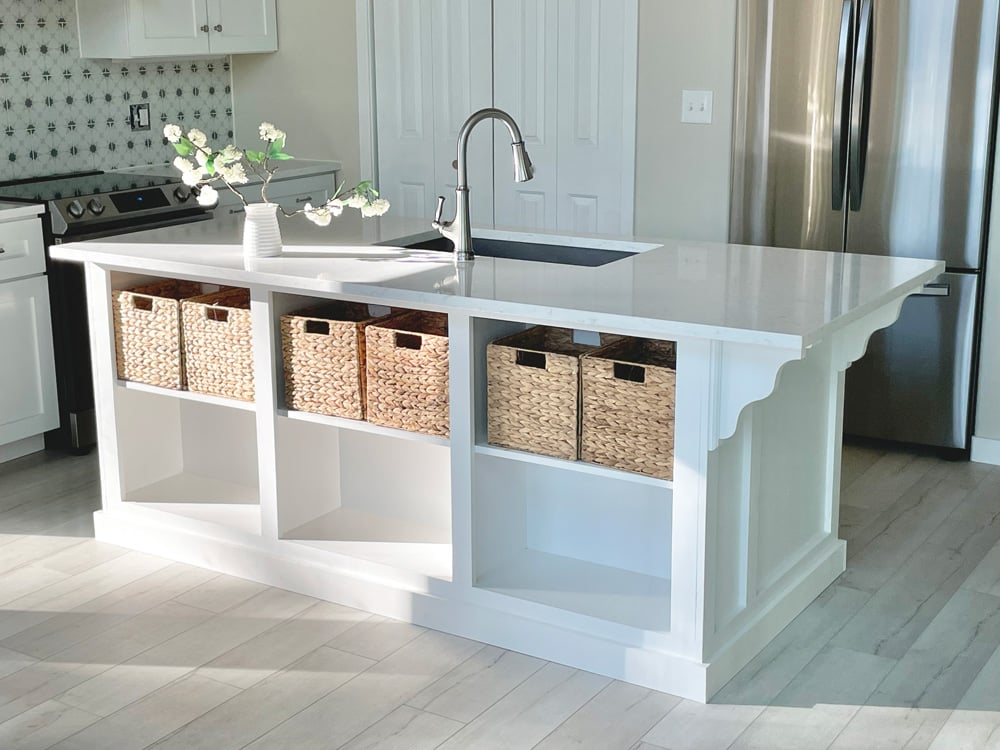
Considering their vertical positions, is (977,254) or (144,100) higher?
(144,100)

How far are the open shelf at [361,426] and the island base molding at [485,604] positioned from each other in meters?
0.35

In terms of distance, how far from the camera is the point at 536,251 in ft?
11.6

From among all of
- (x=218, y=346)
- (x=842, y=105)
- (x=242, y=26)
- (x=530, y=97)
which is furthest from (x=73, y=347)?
(x=842, y=105)

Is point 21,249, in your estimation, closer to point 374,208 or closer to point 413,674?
point 374,208

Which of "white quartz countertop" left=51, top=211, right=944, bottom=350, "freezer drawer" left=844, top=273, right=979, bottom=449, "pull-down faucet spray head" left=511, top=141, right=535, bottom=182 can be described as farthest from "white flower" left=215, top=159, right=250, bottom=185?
"freezer drawer" left=844, top=273, right=979, bottom=449

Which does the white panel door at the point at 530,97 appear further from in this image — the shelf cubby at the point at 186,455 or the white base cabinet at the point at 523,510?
the white base cabinet at the point at 523,510

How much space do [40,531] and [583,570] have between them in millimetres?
1717

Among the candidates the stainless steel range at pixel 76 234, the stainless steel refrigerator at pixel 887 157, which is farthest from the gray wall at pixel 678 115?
the stainless steel range at pixel 76 234

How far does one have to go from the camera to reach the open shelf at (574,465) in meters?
2.69

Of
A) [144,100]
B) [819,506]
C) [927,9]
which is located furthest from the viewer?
[144,100]

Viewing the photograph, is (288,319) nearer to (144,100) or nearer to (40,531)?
(40,531)

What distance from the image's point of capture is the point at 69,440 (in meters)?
4.47

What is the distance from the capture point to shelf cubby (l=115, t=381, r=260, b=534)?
356 centimetres

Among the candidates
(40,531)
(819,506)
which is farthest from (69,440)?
(819,506)
